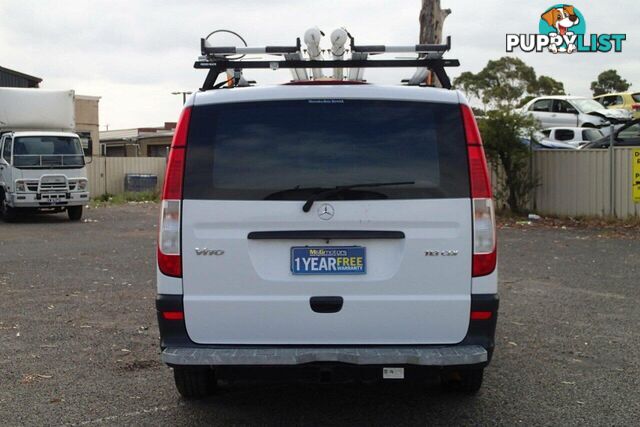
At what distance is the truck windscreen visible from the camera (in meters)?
21.1

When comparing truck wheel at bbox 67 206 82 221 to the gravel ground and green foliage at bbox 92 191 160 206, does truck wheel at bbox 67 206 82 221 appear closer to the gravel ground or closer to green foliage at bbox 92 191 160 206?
green foliage at bbox 92 191 160 206

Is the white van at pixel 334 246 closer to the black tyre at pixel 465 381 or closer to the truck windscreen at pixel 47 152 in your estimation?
the black tyre at pixel 465 381

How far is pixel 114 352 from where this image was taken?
7113 millimetres

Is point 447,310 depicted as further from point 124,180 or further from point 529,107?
point 124,180

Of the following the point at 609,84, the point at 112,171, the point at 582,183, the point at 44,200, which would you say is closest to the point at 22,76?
the point at 112,171

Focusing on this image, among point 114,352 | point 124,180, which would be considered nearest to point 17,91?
point 124,180

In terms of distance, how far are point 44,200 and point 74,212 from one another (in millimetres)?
1472

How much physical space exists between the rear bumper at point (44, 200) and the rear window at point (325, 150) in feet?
58.3

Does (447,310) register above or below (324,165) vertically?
below

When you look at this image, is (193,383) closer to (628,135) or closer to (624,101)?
(628,135)

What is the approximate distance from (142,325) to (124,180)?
85.5 ft

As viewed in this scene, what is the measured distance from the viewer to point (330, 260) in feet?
15.3

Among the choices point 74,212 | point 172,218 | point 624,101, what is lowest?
point 74,212

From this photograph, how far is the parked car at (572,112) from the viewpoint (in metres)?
27.8
